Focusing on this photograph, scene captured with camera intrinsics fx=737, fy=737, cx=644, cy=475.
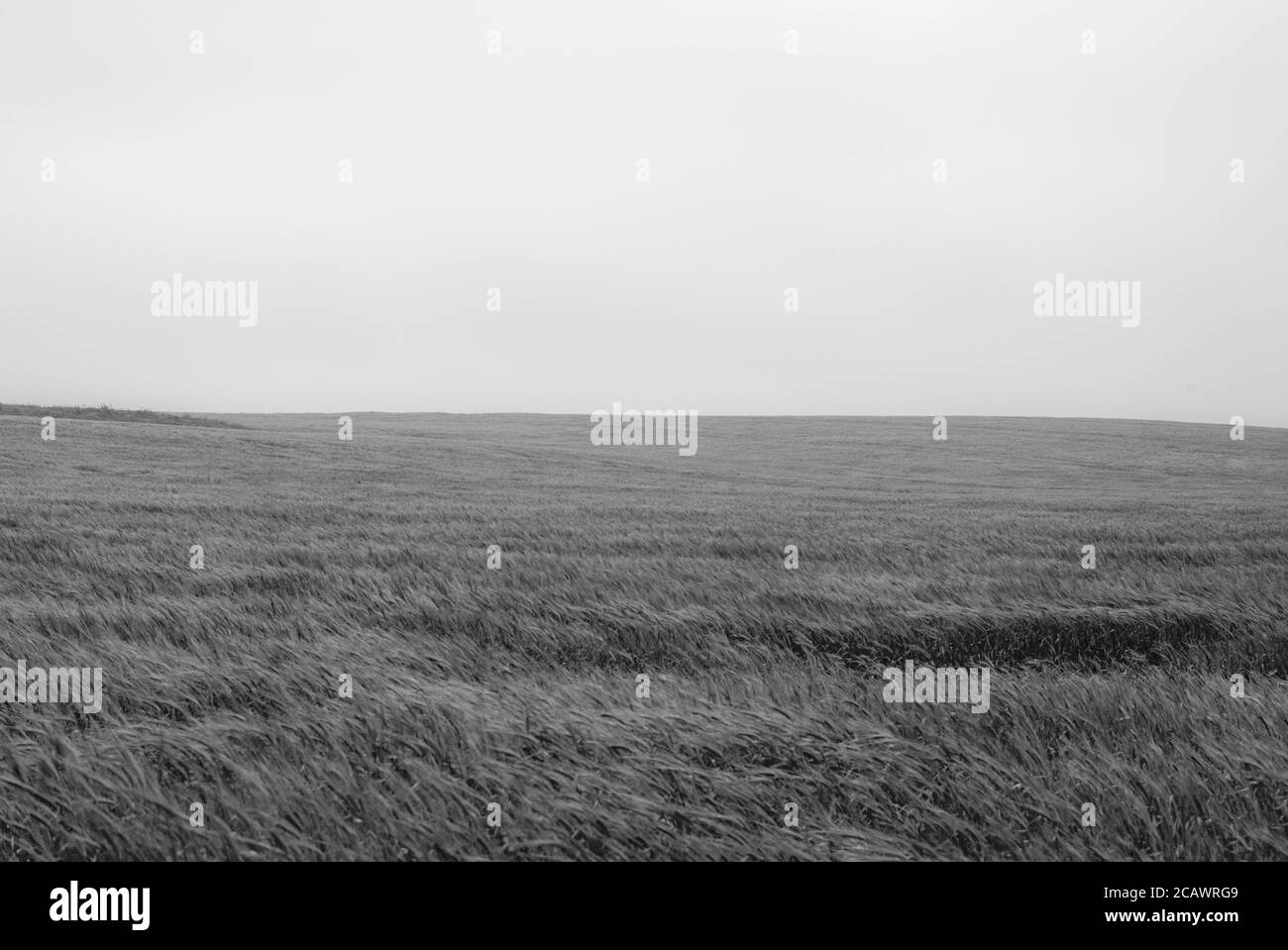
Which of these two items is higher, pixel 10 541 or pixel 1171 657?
pixel 10 541

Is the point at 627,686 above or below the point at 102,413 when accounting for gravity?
below

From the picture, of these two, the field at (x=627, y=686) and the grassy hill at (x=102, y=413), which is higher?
the grassy hill at (x=102, y=413)

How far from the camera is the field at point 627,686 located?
2.85m

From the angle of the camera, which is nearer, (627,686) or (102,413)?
(627,686)

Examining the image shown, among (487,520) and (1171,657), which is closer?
(1171,657)

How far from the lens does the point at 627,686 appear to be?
453cm

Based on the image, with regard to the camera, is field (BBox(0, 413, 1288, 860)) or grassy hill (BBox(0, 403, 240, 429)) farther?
grassy hill (BBox(0, 403, 240, 429))

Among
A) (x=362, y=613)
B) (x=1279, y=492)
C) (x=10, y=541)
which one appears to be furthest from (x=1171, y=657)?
(x=1279, y=492)

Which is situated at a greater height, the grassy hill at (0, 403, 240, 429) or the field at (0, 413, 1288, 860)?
the grassy hill at (0, 403, 240, 429)

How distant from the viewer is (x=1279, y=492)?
24.8 meters

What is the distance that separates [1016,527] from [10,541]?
14.8 metres

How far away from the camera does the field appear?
285cm

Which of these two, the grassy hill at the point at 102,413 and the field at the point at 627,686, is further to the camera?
the grassy hill at the point at 102,413

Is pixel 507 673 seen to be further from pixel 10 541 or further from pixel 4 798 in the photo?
pixel 10 541
